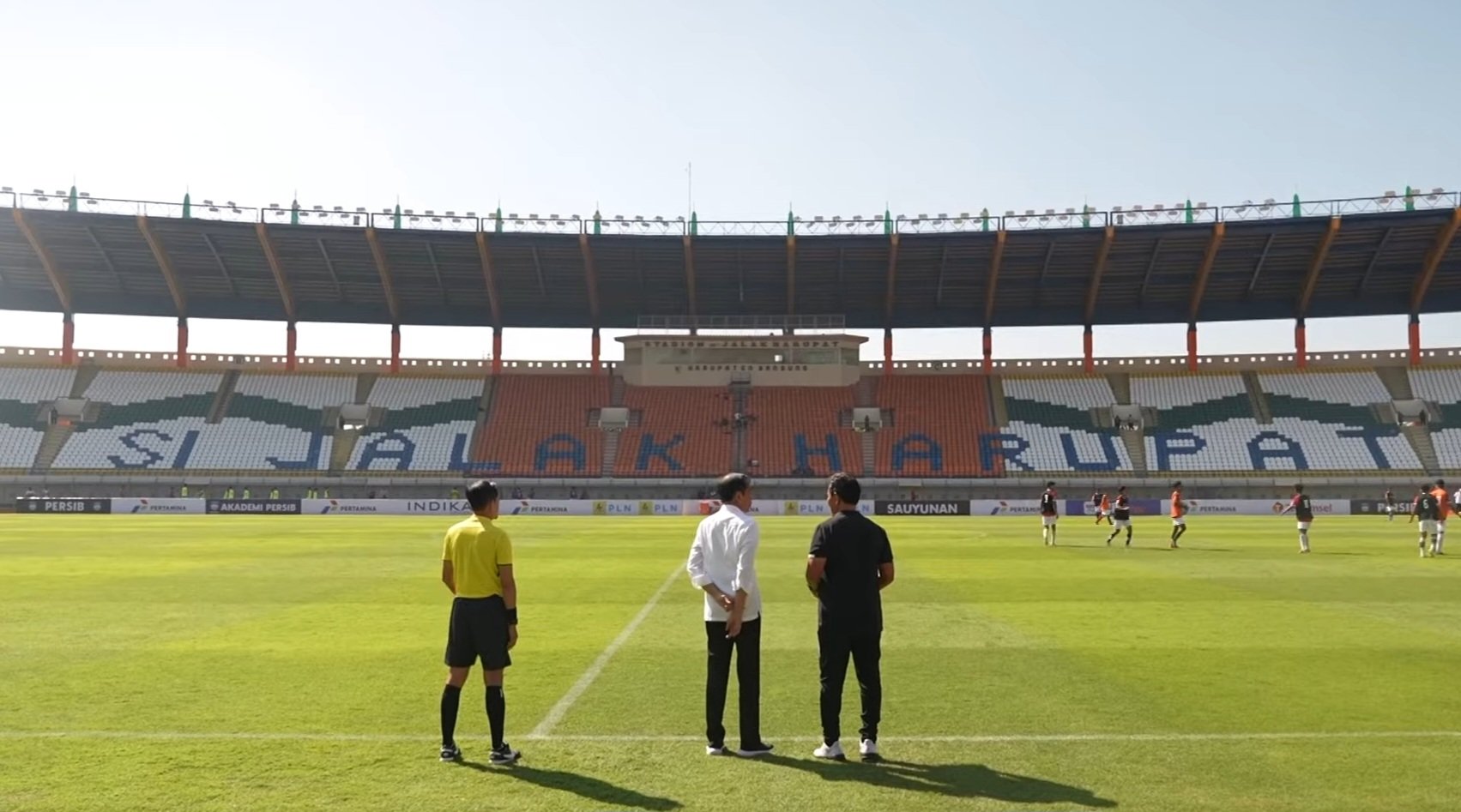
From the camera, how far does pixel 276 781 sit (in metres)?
6.66

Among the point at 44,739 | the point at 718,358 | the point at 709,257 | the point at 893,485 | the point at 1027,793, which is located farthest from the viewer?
the point at 718,358

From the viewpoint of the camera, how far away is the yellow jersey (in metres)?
7.11

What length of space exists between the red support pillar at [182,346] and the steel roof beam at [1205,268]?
5889cm

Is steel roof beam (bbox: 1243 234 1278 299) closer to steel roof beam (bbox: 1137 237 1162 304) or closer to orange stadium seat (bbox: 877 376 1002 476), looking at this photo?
steel roof beam (bbox: 1137 237 1162 304)

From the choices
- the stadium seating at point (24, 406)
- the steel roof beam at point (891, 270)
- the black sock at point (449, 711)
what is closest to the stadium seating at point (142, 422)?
the stadium seating at point (24, 406)

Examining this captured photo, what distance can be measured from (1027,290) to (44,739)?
197 feet

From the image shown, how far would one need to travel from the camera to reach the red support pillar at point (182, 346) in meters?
63.0

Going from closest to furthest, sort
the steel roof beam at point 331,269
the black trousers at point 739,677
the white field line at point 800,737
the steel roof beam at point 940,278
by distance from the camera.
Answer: the black trousers at point 739,677 < the white field line at point 800,737 < the steel roof beam at point 331,269 < the steel roof beam at point 940,278

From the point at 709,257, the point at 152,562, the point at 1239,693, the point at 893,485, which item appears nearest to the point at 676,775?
the point at 1239,693

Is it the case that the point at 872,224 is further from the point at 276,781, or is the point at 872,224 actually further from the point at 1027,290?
the point at 276,781

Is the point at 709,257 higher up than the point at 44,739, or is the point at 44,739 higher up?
the point at 709,257

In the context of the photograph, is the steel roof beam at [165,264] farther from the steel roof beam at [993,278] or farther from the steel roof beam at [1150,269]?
the steel roof beam at [1150,269]

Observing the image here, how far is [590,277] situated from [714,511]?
43466 millimetres

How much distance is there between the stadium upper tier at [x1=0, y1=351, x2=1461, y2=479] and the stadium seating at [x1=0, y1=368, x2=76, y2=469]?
106 millimetres
